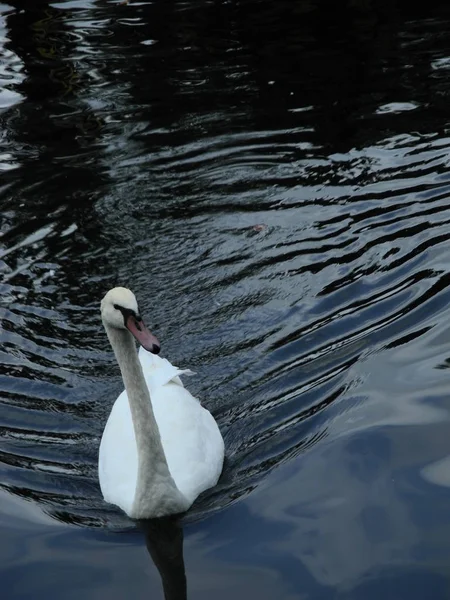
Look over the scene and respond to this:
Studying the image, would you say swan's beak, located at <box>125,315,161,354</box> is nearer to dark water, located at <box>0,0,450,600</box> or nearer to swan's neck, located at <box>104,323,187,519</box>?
swan's neck, located at <box>104,323,187,519</box>

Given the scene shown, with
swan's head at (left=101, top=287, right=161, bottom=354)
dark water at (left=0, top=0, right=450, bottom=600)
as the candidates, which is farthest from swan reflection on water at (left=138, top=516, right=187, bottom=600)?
swan's head at (left=101, top=287, right=161, bottom=354)

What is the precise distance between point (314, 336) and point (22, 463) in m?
2.49

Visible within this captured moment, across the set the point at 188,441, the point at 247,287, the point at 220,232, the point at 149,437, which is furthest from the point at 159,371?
the point at 220,232

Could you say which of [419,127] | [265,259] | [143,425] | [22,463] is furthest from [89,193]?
[143,425]

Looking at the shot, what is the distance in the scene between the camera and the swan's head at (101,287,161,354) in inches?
239

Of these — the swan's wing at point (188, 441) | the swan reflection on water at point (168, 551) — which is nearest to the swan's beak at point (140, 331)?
the swan's wing at point (188, 441)

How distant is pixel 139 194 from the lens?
38.2 ft

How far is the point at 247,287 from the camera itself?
9.52 m

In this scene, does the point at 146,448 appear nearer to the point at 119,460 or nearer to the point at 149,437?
the point at 149,437

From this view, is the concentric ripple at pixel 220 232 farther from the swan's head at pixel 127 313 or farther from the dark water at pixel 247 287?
the swan's head at pixel 127 313

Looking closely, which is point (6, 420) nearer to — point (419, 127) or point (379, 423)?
point (379, 423)

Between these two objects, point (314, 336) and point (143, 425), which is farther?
point (314, 336)

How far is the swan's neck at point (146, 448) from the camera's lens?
21.5ft

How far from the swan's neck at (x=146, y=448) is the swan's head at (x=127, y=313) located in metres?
0.33
